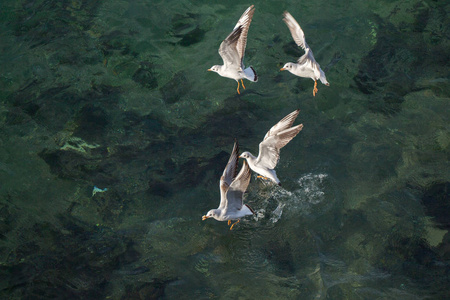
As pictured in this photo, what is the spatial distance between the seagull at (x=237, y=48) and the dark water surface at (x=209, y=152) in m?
1.24

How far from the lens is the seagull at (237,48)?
8188 millimetres

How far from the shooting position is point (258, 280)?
24.8ft

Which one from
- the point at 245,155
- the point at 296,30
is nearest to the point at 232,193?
the point at 245,155

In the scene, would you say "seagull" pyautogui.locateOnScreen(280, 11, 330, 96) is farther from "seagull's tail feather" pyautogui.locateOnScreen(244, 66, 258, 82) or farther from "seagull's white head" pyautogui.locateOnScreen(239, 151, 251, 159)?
"seagull's white head" pyautogui.locateOnScreen(239, 151, 251, 159)

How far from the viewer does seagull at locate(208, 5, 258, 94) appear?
8.19 meters

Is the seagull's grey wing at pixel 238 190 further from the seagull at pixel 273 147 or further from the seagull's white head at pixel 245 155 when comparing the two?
the seagull's white head at pixel 245 155

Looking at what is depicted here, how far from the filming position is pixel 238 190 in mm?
7645

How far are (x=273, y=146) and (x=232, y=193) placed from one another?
1089mm

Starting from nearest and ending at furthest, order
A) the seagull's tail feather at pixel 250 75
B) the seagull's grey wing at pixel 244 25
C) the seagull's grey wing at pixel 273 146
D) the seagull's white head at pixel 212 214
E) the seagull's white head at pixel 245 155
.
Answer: the seagull's white head at pixel 212 214
the seagull's grey wing at pixel 273 146
the seagull's grey wing at pixel 244 25
the seagull's white head at pixel 245 155
the seagull's tail feather at pixel 250 75

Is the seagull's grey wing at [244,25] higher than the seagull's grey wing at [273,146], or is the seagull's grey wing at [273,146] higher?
the seagull's grey wing at [244,25]

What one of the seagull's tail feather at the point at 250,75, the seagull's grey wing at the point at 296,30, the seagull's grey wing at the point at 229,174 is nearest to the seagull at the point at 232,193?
the seagull's grey wing at the point at 229,174

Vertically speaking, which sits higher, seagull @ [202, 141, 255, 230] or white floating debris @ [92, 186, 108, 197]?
seagull @ [202, 141, 255, 230]

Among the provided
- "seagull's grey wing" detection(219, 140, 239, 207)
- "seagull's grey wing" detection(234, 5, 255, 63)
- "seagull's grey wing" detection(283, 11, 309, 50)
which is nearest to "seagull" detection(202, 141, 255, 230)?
"seagull's grey wing" detection(219, 140, 239, 207)

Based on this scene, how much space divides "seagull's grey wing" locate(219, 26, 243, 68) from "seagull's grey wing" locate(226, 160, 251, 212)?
6.59ft
